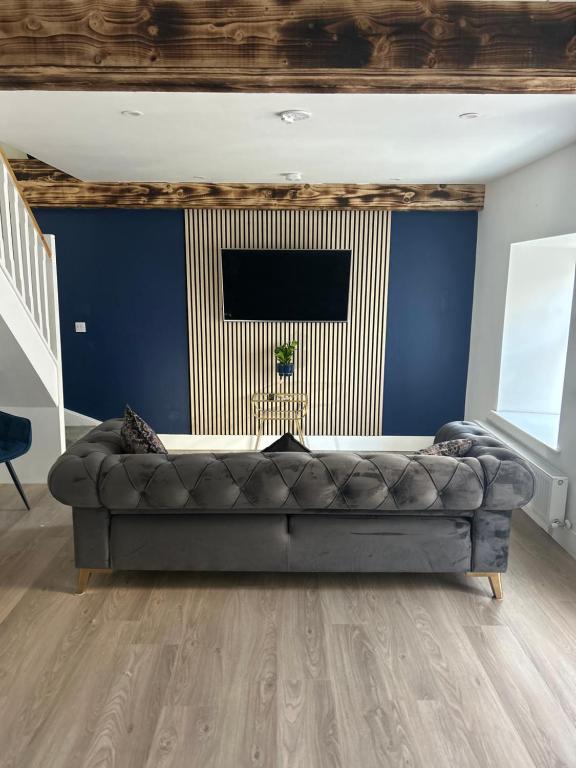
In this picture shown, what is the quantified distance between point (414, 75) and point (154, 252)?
4.23 meters

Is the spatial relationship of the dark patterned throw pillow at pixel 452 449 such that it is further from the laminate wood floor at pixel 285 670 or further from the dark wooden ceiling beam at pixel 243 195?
the dark wooden ceiling beam at pixel 243 195

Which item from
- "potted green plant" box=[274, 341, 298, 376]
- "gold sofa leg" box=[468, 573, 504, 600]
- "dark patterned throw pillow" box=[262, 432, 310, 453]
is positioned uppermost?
"potted green plant" box=[274, 341, 298, 376]

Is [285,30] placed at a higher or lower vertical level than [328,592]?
higher

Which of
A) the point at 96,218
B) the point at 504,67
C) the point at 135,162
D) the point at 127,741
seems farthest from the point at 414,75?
the point at 96,218

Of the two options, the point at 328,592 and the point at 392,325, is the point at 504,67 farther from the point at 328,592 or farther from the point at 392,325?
the point at 392,325

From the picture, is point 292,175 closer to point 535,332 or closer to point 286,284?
point 286,284

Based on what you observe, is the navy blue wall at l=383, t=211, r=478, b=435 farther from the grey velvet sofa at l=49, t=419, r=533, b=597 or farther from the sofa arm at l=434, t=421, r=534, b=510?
the sofa arm at l=434, t=421, r=534, b=510

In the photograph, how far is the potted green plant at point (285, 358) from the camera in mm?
6113

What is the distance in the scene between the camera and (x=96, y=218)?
6051mm

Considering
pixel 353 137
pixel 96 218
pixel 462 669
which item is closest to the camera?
pixel 462 669

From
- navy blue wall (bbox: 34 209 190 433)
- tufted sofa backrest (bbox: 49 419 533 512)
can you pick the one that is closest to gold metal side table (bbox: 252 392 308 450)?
navy blue wall (bbox: 34 209 190 433)

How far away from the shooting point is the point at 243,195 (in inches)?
232

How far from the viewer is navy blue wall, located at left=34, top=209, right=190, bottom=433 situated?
608cm

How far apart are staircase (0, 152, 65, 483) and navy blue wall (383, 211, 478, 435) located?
10.6 ft
